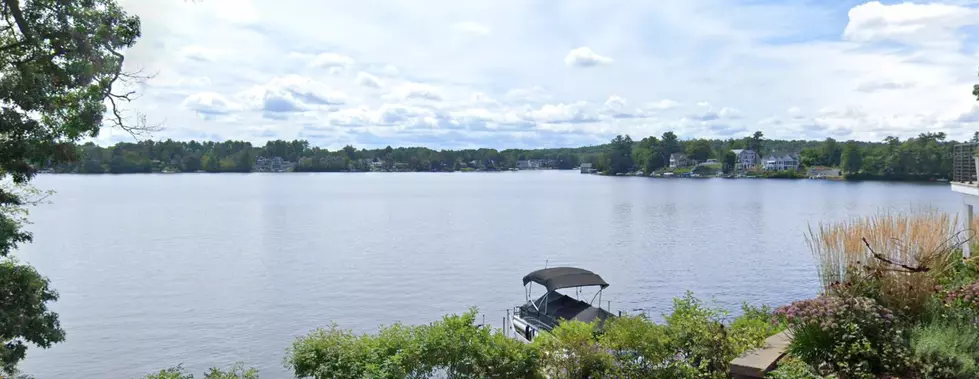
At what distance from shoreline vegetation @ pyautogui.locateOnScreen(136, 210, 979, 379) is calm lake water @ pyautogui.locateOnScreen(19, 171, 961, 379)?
495 cm

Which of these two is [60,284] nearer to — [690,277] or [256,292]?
[256,292]

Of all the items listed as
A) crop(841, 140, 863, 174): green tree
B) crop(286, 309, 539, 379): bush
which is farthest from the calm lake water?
crop(841, 140, 863, 174): green tree

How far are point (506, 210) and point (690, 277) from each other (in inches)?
1962

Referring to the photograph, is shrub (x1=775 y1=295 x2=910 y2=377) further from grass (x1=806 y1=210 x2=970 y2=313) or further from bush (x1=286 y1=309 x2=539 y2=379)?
bush (x1=286 y1=309 x2=539 y2=379)

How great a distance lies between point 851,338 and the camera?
708 cm

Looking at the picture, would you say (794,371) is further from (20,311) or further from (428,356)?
(20,311)

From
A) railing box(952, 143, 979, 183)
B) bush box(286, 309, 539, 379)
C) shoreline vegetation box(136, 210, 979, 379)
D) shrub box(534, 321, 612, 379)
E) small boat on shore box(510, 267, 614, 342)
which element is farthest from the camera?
small boat on shore box(510, 267, 614, 342)

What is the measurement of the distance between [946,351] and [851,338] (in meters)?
0.82

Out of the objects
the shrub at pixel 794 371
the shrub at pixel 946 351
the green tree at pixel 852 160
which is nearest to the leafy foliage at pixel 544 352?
the shrub at pixel 794 371

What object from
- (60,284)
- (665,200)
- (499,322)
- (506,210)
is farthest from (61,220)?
(665,200)

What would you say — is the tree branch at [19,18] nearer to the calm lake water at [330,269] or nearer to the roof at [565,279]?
the calm lake water at [330,269]

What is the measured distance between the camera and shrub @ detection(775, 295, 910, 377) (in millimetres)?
6918

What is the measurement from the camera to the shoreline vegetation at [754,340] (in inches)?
278

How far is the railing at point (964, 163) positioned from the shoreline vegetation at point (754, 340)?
36.3 feet
